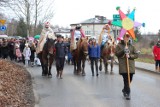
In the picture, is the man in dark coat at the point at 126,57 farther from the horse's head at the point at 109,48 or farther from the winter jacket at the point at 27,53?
the winter jacket at the point at 27,53

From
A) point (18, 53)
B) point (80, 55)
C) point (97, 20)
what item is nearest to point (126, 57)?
point (80, 55)

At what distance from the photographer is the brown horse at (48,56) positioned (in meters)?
19.3

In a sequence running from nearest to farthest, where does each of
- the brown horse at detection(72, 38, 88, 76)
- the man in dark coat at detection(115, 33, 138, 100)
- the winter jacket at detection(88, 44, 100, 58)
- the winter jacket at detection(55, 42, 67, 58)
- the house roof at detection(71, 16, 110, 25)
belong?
the man in dark coat at detection(115, 33, 138, 100), the winter jacket at detection(55, 42, 67, 58), the winter jacket at detection(88, 44, 100, 58), the brown horse at detection(72, 38, 88, 76), the house roof at detection(71, 16, 110, 25)

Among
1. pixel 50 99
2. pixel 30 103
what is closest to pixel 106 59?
pixel 50 99

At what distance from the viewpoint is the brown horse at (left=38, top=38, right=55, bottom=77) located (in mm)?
19344

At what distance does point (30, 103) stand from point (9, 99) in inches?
26.4

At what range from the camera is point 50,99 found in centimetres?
1259

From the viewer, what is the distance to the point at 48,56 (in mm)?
19797

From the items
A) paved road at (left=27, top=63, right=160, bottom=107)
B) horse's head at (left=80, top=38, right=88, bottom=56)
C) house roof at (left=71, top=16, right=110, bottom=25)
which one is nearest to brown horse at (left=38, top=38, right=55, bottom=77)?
paved road at (left=27, top=63, right=160, bottom=107)

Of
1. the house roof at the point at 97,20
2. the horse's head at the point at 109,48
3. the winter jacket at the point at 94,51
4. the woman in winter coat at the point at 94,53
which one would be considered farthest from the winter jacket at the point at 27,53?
the house roof at the point at 97,20

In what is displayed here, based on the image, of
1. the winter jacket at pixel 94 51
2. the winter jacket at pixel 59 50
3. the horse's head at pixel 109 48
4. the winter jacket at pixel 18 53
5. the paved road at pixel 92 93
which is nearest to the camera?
the paved road at pixel 92 93

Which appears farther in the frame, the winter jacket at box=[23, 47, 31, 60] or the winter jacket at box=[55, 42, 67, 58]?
the winter jacket at box=[23, 47, 31, 60]

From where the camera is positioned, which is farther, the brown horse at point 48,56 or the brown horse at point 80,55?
the brown horse at point 80,55

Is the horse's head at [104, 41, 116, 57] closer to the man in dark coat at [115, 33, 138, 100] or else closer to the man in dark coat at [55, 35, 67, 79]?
the man in dark coat at [55, 35, 67, 79]
